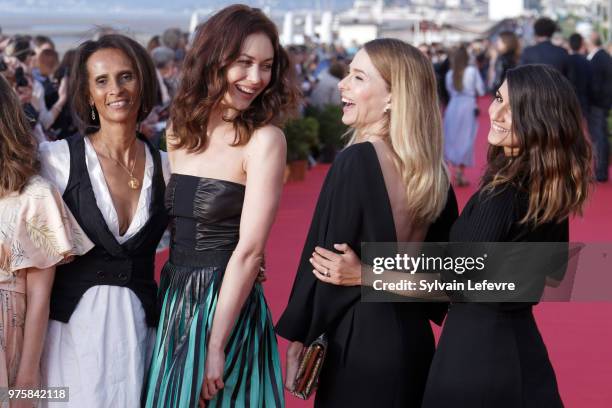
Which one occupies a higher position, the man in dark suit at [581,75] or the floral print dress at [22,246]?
the floral print dress at [22,246]

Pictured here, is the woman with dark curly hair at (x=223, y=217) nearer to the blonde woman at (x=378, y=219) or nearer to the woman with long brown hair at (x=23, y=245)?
the blonde woman at (x=378, y=219)

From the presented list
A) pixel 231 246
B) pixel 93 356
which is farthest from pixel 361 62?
→ pixel 93 356

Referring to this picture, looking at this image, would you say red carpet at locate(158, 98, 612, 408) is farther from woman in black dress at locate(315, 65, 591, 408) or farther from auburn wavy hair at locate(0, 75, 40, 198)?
auburn wavy hair at locate(0, 75, 40, 198)

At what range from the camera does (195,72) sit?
10.6 ft

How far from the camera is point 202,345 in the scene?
314 centimetres

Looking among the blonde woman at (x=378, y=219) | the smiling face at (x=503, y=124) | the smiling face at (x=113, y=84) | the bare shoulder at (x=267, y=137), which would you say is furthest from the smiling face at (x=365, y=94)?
the smiling face at (x=113, y=84)

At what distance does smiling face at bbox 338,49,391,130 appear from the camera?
3.22 m

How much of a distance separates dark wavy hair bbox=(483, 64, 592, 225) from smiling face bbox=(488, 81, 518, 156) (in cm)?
3

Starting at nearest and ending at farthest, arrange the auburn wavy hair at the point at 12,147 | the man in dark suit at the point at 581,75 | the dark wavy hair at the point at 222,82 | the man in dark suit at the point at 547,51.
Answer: the auburn wavy hair at the point at 12,147 → the dark wavy hair at the point at 222,82 → the man in dark suit at the point at 547,51 → the man in dark suit at the point at 581,75

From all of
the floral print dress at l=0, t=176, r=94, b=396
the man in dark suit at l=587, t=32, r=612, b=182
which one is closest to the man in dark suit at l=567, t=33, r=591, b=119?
the man in dark suit at l=587, t=32, r=612, b=182

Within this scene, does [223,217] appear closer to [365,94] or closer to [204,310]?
[204,310]

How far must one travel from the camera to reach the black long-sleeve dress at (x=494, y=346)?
2.94 m

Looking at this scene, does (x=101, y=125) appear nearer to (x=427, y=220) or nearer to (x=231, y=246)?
(x=231, y=246)

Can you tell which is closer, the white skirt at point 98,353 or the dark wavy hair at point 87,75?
the white skirt at point 98,353
